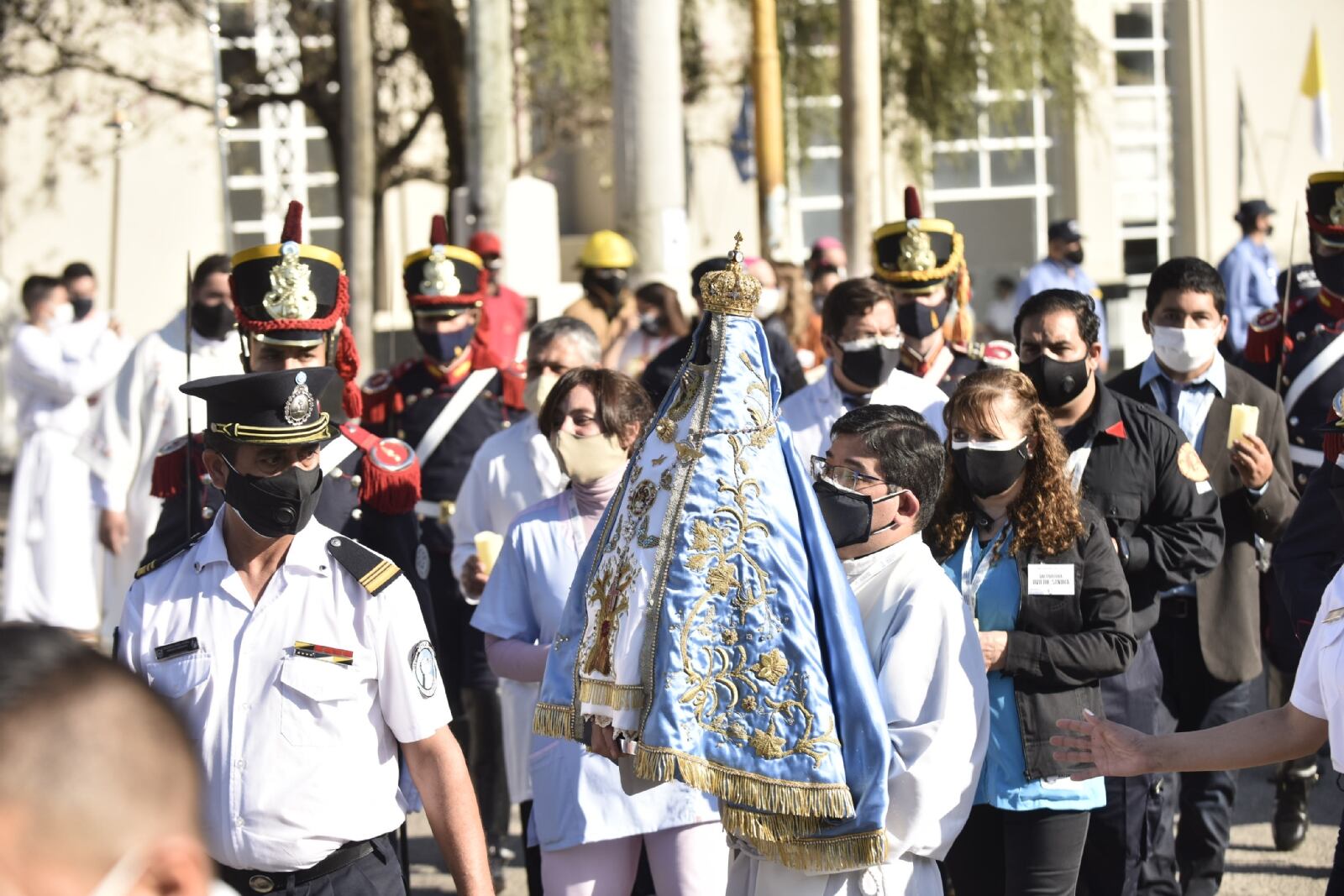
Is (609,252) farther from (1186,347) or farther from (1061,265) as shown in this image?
(1186,347)

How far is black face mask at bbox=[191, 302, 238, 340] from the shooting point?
7.60 meters

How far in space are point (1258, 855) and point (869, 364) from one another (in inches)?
102

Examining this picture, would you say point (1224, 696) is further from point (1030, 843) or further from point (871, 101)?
point (871, 101)

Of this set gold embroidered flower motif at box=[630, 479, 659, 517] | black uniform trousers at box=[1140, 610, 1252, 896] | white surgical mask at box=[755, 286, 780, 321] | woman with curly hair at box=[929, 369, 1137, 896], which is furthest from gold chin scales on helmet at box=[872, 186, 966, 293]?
gold embroidered flower motif at box=[630, 479, 659, 517]

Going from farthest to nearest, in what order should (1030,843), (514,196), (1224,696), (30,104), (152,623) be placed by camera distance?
1. (30,104)
2. (514,196)
3. (1224,696)
4. (1030,843)
5. (152,623)

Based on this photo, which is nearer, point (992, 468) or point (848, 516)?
point (848, 516)

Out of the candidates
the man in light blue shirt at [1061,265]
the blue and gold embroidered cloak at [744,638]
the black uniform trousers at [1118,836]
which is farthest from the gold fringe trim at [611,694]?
the man in light blue shirt at [1061,265]

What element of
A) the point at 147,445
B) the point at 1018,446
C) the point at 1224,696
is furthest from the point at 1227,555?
the point at 147,445

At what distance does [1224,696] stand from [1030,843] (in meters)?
1.85

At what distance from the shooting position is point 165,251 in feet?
80.1

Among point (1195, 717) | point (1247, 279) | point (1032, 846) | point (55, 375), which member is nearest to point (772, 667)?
point (1032, 846)

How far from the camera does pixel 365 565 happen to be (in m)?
3.88

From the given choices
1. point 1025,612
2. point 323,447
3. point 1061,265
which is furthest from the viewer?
point 1061,265

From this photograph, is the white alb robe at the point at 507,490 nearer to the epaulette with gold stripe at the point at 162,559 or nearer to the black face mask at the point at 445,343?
the black face mask at the point at 445,343
